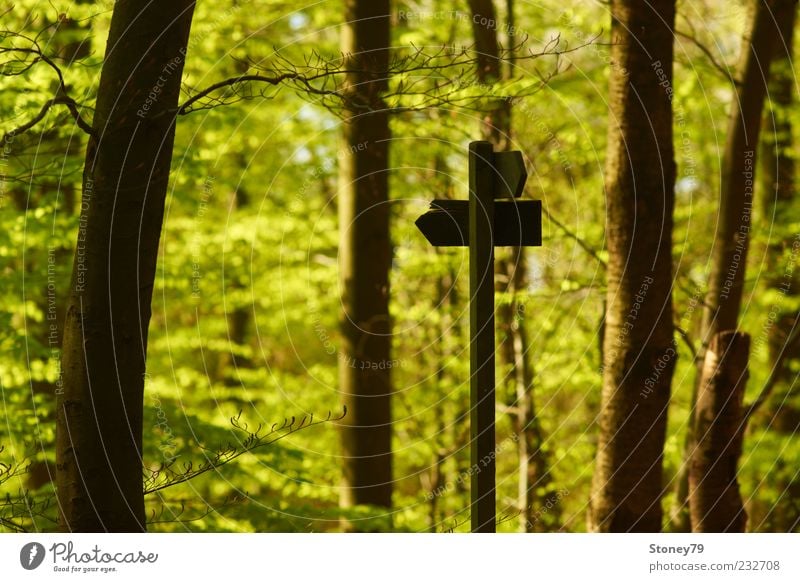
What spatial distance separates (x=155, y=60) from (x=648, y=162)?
131 inches

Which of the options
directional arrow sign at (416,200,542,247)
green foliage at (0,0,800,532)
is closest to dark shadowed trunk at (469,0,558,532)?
green foliage at (0,0,800,532)

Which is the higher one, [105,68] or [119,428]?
[105,68]

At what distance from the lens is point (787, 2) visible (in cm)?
786

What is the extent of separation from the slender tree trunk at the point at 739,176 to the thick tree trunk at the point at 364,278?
3.17 metres

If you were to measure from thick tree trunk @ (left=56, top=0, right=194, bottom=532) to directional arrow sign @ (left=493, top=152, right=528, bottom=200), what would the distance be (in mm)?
1623

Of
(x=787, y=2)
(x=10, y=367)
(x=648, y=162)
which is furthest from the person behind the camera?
(x=787, y=2)

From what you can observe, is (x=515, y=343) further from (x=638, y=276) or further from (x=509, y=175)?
(x=509, y=175)

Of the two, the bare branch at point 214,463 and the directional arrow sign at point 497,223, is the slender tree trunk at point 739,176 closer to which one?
the bare branch at point 214,463

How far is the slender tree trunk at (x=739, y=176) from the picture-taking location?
293 inches

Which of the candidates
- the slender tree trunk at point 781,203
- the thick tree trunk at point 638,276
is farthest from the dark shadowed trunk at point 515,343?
the slender tree trunk at point 781,203

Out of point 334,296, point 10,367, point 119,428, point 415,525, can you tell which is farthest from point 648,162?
point 334,296

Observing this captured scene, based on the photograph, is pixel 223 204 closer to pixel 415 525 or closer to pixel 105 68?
pixel 415 525

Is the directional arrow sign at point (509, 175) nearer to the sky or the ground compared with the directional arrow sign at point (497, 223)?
nearer to the sky

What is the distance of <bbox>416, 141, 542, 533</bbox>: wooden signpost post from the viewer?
3631mm
